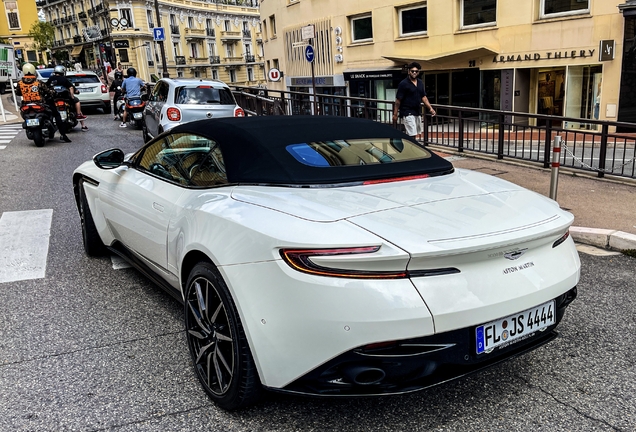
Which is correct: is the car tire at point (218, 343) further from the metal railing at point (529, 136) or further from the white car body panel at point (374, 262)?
the metal railing at point (529, 136)

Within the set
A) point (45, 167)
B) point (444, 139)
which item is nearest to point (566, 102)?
point (444, 139)

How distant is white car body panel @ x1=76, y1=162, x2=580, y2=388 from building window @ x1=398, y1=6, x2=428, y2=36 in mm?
22849

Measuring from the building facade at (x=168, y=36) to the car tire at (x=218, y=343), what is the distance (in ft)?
231

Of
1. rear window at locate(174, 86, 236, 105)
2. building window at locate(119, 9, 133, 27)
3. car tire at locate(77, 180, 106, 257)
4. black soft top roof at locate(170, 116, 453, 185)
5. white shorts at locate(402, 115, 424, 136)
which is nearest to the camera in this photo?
black soft top roof at locate(170, 116, 453, 185)

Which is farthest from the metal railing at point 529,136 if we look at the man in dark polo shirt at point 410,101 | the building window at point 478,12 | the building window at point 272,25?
the building window at point 272,25

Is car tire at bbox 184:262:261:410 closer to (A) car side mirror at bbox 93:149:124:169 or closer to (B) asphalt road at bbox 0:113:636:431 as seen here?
(B) asphalt road at bbox 0:113:636:431

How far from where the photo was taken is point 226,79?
82500 millimetres

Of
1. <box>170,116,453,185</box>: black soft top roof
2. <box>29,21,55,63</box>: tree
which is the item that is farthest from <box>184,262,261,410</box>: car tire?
<box>29,21,55,63</box>: tree

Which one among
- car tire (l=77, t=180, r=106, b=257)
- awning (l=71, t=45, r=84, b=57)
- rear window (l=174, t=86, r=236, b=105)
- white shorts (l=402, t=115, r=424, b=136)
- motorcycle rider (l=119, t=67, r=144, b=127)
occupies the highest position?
awning (l=71, t=45, r=84, b=57)

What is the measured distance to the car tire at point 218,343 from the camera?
8.19 ft

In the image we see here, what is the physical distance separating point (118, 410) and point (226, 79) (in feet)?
275

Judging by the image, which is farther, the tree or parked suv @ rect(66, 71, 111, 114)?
the tree

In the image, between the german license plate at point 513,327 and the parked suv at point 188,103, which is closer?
the german license plate at point 513,327

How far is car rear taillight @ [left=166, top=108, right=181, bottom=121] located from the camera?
1125 cm
